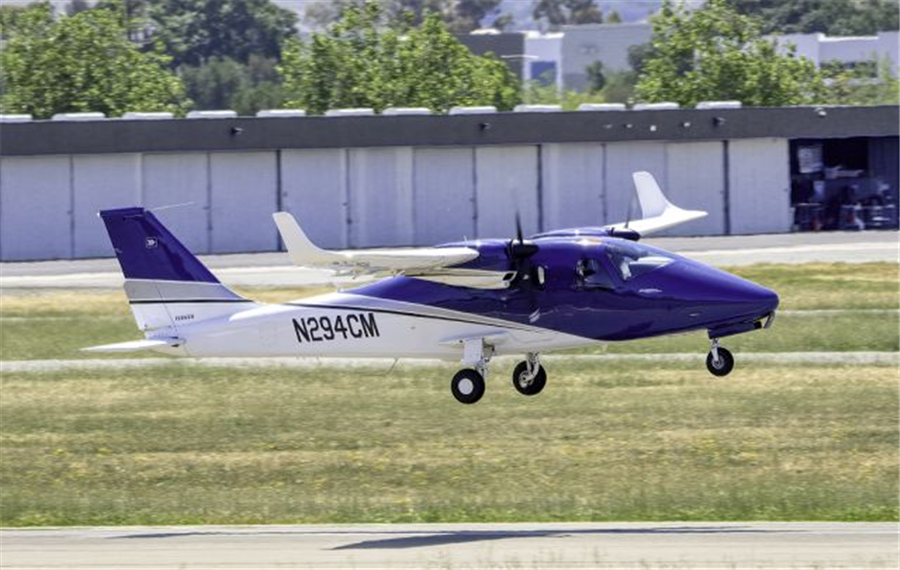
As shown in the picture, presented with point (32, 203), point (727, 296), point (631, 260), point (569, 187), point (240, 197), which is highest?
point (569, 187)

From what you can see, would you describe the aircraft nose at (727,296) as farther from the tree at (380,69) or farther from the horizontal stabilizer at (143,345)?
the tree at (380,69)

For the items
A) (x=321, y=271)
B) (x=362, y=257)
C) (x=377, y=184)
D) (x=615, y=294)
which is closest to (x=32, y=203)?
(x=377, y=184)

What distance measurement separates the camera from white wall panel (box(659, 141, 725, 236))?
271ft

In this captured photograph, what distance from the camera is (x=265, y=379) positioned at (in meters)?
50.5

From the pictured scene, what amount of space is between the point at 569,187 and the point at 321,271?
1639 cm

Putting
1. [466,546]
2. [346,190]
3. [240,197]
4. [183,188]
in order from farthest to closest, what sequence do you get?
[346,190], [240,197], [183,188], [466,546]

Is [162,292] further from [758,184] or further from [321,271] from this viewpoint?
[758,184]

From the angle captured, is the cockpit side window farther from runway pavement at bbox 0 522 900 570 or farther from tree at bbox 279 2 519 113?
tree at bbox 279 2 519 113

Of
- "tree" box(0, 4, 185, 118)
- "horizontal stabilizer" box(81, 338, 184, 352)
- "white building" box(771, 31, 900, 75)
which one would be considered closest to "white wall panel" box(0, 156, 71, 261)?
"tree" box(0, 4, 185, 118)

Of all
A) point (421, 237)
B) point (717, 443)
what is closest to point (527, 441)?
point (717, 443)

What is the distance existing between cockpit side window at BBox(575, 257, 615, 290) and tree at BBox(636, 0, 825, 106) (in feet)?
234

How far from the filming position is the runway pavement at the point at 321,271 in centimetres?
6900

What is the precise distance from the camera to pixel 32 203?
254 feet

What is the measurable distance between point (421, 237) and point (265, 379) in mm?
30905
